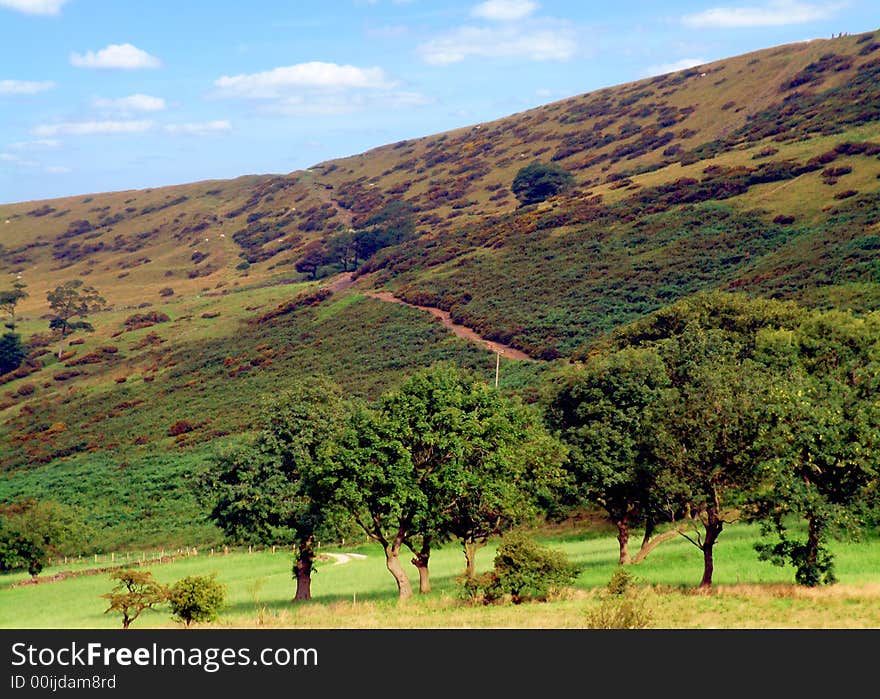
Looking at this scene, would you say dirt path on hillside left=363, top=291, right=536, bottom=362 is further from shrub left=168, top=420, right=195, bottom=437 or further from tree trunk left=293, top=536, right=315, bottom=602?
tree trunk left=293, top=536, right=315, bottom=602

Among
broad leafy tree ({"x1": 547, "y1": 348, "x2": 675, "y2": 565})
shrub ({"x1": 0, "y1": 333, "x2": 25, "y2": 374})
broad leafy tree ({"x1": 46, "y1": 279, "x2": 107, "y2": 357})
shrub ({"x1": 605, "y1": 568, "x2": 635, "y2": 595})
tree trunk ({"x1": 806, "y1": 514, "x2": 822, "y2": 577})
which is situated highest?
broad leafy tree ({"x1": 46, "y1": 279, "x2": 107, "y2": 357})

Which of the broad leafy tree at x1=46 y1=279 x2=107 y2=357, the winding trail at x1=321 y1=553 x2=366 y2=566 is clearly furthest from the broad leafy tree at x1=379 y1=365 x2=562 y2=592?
the broad leafy tree at x1=46 y1=279 x2=107 y2=357

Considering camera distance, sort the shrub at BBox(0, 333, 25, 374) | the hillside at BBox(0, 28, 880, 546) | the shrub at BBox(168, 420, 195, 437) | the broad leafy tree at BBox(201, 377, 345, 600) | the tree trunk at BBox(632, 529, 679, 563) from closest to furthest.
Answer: the tree trunk at BBox(632, 529, 679, 563)
the broad leafy tree at BBox(201, 377, 345, 600)
the hillside at BBox(0, 28, 880, 546)
the shrub at BBox(168, 420, 195, 437)
the shrub at BBox(0, 333, 25, 374)

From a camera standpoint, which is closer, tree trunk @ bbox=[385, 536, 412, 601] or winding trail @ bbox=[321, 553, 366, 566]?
tree trunk @ bbox=[385, 536, 412, 601]

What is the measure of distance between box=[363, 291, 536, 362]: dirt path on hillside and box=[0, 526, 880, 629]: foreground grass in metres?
49.2

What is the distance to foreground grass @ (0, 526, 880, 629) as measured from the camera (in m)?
24.5

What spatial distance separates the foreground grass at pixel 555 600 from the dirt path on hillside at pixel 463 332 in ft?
162

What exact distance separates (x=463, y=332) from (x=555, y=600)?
81.9m

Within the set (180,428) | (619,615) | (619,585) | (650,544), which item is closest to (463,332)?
(180,428)

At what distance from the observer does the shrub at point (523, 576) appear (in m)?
29.7

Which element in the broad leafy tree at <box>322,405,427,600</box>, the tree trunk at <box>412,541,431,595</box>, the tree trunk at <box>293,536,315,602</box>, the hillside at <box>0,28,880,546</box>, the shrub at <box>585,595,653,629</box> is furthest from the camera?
the hillside at <box>0,28,880,546</box>

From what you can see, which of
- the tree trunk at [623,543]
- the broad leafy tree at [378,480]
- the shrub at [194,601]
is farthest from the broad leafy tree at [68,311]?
the shrub at [194,601]

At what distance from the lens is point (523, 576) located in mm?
29703

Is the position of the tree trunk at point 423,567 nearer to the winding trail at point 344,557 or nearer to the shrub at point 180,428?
the winding trail at point 344,557
